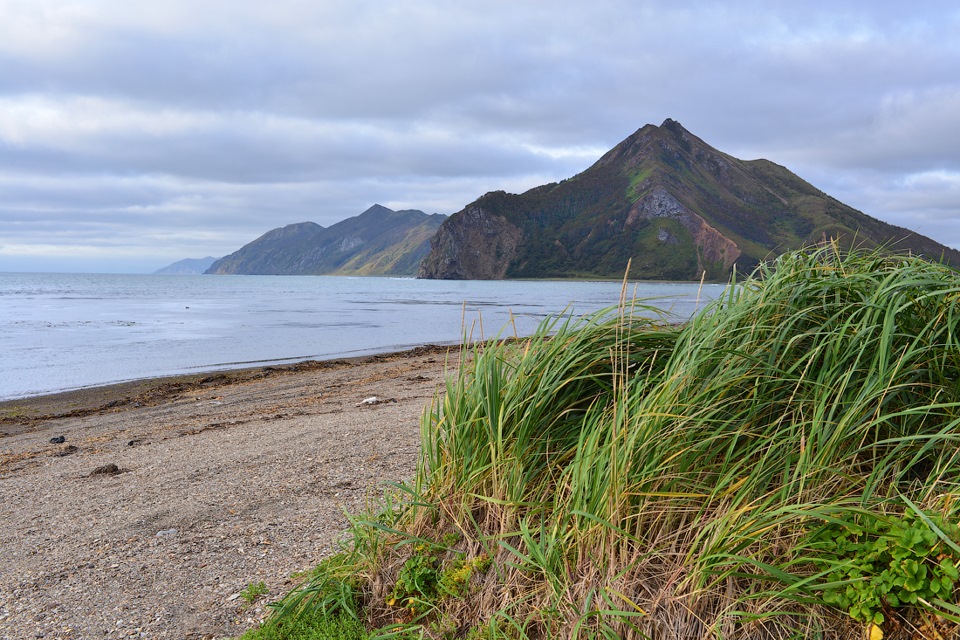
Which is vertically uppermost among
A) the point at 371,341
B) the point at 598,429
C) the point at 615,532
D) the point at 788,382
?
the point at 788,382

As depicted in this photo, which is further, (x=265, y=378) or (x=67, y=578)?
(x=265, y=378)

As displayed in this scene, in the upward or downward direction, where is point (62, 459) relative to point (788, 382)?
downward

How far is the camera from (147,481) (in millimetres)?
7348

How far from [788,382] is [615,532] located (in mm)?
1093

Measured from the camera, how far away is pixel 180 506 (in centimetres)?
612

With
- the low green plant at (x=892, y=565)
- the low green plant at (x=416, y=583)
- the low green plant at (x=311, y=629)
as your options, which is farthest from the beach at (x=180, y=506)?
the low green plant at (x=892, y=565)

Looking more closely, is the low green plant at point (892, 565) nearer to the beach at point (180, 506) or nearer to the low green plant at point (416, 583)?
the low green plant at point (416, 583)

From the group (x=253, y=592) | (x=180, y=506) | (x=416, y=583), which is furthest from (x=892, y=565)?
(x=180, y=506)

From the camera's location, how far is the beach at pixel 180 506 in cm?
Answer: 413

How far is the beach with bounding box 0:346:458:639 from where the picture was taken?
13.6ft

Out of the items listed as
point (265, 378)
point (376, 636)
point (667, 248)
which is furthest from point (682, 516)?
point (667, 248)

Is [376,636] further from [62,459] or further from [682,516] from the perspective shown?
[62,459]

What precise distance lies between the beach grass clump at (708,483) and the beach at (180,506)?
43.0 inches

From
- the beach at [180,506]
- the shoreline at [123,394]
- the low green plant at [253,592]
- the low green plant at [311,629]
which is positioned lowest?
the shoreline at [123,394]
